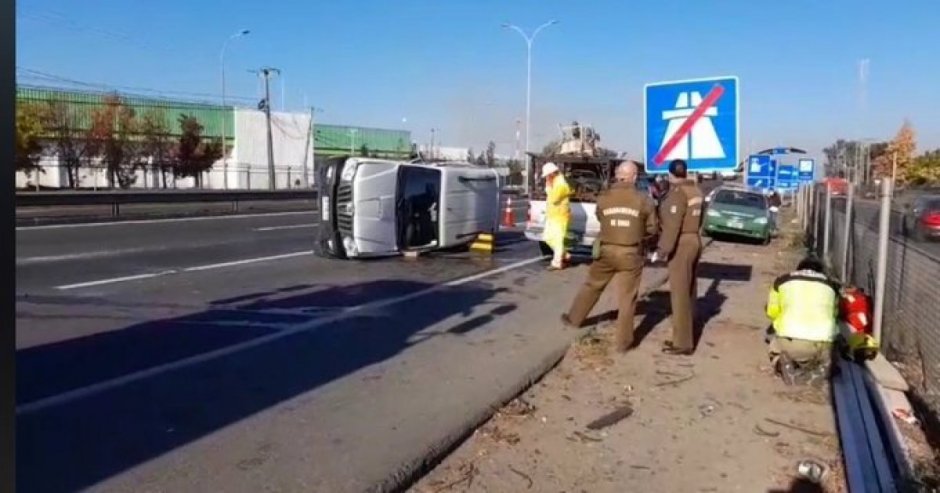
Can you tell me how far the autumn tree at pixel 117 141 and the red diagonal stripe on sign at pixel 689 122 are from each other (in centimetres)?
5837

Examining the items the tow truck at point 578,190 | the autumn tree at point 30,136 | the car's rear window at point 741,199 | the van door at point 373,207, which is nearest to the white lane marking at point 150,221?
the van door at point 373,207

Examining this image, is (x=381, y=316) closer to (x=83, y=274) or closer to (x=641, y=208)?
(x=641, y=208)

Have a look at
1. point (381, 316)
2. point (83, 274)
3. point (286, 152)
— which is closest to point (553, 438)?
point (381, 316)

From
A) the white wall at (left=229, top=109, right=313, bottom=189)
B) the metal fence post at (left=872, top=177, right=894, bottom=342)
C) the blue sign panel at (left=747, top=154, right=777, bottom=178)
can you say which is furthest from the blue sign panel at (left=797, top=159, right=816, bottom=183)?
the white wall at (left=229, top=109, right=313, bottom=189)

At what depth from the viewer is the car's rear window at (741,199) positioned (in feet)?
84.2

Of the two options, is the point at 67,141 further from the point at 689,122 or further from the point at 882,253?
the point at 882,253

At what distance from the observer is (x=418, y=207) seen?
1694 centimetres

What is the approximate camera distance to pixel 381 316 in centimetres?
1019

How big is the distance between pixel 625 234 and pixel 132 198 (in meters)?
23.5

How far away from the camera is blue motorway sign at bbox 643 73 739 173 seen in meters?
9.09

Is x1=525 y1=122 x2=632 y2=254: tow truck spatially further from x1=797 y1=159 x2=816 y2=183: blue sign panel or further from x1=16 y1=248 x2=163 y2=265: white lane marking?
x1=797 y1=159 x2=816 y2=183: blue sign panel

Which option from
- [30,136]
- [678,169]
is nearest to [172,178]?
[30,136]

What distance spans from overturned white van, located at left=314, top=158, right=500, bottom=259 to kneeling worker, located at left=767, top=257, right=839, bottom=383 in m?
9.38

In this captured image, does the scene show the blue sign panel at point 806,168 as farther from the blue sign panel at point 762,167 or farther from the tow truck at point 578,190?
the tow truck at point 578,190
